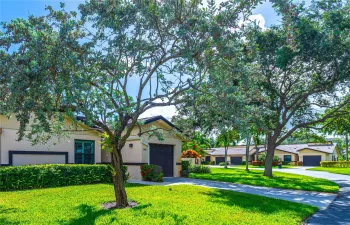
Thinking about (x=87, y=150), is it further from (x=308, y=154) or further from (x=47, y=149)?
(x=308, y=154)

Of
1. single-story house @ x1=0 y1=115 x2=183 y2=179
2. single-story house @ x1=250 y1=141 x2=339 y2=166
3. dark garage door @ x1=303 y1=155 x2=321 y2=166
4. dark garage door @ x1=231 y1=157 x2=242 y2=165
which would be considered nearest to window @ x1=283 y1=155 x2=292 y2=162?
single-story house @ x1=250 y1=141 x2=339 y2=166

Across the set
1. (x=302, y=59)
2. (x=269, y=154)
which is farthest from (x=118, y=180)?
(x=269, y=154)

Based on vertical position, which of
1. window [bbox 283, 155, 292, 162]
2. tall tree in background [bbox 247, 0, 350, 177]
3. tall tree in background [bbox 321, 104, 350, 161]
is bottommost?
window [bbox 283, 155, 292, 162]

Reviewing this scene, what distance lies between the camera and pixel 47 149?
15039 millimetres

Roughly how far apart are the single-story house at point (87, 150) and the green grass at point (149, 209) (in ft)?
9.48

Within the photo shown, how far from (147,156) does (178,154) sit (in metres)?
2.88

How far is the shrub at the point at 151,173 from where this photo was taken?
1576cm

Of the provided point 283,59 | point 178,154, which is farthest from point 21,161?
point 283,59

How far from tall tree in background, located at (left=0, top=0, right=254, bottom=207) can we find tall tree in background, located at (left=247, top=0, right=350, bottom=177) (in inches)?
80.1

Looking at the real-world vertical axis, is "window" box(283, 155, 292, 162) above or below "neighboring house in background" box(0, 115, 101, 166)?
below

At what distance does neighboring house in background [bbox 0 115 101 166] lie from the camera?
45.0 feet

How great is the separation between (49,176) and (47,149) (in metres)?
2.73

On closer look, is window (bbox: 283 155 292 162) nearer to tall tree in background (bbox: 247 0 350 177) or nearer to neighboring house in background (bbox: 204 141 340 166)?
neighboring house in background (bbox: 204 141 340 166)

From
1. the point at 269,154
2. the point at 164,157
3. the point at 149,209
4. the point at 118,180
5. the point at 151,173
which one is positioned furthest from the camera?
the point at 269,154
